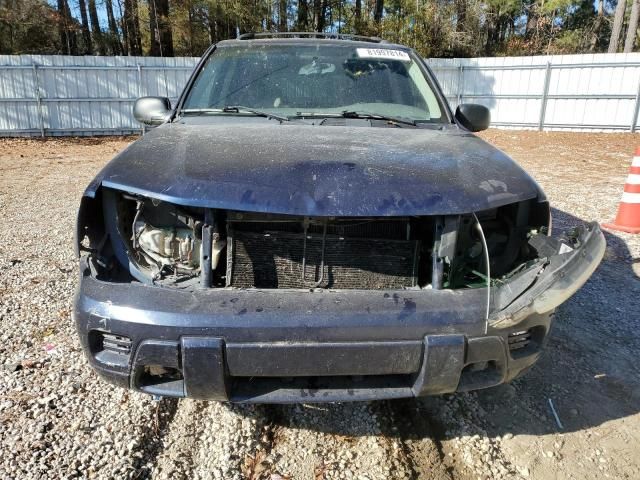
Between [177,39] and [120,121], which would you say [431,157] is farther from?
[177,39]

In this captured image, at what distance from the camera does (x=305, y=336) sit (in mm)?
1859

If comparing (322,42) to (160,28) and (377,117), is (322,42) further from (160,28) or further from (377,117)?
(160,28)

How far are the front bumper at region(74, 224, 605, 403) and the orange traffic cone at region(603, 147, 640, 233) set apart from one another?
169 inches

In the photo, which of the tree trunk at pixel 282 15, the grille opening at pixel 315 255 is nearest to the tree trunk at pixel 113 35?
the tree trunk at pixel 282 15

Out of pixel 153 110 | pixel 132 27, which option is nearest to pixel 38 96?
pixel 132 27

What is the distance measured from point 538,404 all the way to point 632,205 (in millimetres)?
3925

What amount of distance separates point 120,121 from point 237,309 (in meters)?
14.8

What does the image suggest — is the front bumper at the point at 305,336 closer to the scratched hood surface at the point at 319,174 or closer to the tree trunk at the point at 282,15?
the scratched hood surface at the point at 319,174

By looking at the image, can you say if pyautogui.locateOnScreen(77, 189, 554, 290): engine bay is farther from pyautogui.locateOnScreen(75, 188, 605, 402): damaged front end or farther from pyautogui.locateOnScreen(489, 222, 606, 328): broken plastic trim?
pyautogui.locateOnScreen(489, 222, 606, 328): broken plastic trim

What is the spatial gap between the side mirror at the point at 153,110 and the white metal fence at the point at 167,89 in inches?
485

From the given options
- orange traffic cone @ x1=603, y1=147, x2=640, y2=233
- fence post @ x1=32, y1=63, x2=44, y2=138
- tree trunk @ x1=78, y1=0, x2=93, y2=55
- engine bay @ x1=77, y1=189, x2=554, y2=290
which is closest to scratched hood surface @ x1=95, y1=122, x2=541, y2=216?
engine bay @ x1=77, y1=189, x2=554, y2=290

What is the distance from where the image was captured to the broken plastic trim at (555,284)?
1.85 meters

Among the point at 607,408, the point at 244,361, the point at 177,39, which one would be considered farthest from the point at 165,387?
the point at 177,39

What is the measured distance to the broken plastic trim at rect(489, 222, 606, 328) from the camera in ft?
6.07
